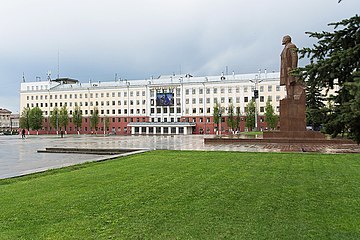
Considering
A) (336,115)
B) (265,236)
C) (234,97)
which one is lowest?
(265,236)

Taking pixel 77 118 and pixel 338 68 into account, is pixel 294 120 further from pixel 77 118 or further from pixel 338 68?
pixel 77 118

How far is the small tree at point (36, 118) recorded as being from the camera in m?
89.4

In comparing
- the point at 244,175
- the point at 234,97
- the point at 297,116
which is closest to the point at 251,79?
the point at 234,97

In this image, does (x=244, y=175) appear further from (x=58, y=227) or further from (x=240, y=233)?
(x=58, y=227)

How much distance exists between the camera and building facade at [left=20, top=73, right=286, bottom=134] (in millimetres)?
80125

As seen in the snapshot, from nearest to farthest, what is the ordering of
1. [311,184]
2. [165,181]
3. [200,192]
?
1. [200,192]
2. [311,184]
3. [165,181]

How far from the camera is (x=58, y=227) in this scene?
5.28m

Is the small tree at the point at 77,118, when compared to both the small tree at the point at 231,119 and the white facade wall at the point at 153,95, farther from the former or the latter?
the small tree at the point at 231,119

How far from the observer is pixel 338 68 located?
4.03m

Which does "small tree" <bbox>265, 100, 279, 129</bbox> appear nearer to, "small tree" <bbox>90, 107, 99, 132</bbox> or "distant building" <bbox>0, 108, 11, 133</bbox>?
"small tree" <bbox>90, 107, 99, 132</bbox>

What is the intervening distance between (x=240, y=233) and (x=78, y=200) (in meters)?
3.67

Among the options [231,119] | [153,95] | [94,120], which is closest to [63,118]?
[94,120]

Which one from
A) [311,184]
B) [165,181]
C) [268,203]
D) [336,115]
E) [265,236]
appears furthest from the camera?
[165,181]

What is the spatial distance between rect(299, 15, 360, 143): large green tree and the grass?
1.74m
